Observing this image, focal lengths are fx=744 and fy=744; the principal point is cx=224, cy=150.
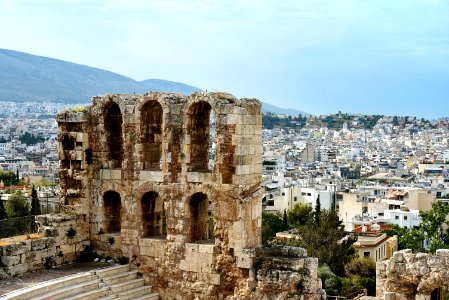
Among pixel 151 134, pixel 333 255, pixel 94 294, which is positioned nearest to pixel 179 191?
pixel 151 134

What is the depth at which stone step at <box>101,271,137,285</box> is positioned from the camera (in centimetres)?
1941

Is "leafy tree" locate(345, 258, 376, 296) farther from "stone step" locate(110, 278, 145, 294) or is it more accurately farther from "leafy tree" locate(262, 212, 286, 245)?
"stone step" locate(110, 278, 145, 294)

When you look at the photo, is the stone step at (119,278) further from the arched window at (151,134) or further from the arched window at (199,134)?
the arched window at (199,134)

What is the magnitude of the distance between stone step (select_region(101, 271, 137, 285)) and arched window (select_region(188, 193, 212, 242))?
6.47 ft

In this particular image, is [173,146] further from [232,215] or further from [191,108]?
[232,215]

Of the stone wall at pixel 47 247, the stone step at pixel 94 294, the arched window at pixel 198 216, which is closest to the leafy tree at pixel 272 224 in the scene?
the stone wall at pixel 47 247

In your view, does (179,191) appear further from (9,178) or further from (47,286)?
(9,178)

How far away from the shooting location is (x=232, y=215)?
741 inches

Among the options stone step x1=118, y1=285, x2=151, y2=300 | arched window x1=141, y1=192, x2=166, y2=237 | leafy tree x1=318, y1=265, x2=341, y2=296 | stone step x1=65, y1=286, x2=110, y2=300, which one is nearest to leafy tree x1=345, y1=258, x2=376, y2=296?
leafy tree x1=318, y1=265, x2=341, y2=296

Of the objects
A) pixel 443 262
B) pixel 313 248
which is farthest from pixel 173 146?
pixel 313 248

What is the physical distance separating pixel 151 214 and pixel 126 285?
2.28 metres

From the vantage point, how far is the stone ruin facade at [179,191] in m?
Result: 18.7

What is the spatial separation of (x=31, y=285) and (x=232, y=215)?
204 inches

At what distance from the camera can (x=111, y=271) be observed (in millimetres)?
19859
